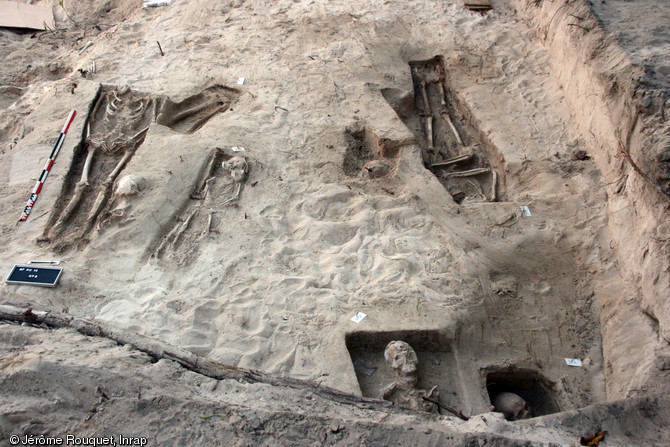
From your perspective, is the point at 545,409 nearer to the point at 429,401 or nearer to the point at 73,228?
the point at 429,401

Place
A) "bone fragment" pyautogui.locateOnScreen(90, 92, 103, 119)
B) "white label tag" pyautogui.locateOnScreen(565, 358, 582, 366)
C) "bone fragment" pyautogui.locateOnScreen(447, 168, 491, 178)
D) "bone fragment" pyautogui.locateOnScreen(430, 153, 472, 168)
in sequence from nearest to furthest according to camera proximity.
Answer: "white label tag" pyautogui.locateOnScreen(565, 358, 582, 366) < "bone fragment" pyautogui.locateOnScreen(447, 168, 491, 178) < "bone fragment" pyautogui.locateOnScreen(430, 153, 472, 168) < "bone fragment" pyautogui.locateOnScreen(90, 92, 103, 119)

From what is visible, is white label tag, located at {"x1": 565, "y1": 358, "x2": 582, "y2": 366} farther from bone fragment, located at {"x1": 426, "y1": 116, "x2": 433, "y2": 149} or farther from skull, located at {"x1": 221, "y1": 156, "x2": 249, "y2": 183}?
skull, located at {"x1": 221, "y1": 156, "x2": 249, "y2": 183}

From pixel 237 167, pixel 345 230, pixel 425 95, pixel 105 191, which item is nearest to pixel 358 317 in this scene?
pixel 345 230

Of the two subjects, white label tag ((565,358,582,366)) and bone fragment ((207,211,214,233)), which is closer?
white label tag ((565,358,582,366))

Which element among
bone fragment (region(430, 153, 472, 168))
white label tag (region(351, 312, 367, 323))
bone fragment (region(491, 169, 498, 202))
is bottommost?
bone fragment (region(491, 169, 498, 202))

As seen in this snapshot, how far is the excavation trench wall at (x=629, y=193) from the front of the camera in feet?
11.0

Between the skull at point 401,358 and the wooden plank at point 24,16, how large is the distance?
324 inches

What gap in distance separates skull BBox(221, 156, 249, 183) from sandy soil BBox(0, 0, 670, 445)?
87 millimetres

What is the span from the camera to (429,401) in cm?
328

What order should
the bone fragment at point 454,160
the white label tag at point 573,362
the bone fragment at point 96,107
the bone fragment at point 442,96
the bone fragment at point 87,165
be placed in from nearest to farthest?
1. the white label tag at point 573,362
2. the bone fragment at point 87,165
3. the bone fragment at point 454,160
4. the bone fragment at point 96,107
5. the bone fragment at point 442,96

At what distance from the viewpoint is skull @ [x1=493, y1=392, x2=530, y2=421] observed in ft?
11.0

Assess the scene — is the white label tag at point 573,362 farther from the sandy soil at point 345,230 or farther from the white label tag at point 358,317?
the white label tag at point 358,317

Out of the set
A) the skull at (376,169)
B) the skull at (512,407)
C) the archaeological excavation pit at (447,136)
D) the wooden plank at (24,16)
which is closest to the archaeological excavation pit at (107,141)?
the skull at (376,169)

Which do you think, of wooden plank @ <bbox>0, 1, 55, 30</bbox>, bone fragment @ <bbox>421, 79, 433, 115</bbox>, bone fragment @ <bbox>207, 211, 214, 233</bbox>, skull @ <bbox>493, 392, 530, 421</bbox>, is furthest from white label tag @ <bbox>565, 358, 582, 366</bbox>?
wooden plank @ <bbox>0, 1, 55, 30</bbox>
